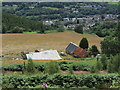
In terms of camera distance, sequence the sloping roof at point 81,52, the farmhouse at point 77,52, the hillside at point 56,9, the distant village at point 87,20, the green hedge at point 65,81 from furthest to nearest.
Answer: the hillside at point 56,9, the distant village at point 87,20, the farmhouse at point 77,52, the sloping roof at point 81,52, the green hedge at point 65,81

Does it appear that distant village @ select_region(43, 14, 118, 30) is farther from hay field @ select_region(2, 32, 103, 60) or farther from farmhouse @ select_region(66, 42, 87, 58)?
farmhouse @ select_region(66, 42, 87, 58)

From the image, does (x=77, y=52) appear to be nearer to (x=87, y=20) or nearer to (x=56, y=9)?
(x=87, y=20)

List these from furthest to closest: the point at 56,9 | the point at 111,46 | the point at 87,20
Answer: the point at 56,9 → the point at 87,20 → the point at 111,46

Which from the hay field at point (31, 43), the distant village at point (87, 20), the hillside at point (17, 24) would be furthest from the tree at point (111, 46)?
the distant village at point (87, 20)

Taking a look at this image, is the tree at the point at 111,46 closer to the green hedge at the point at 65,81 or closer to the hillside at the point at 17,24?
the green hedge at the point at 65,81

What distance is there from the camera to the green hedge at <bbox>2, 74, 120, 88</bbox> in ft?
29.9

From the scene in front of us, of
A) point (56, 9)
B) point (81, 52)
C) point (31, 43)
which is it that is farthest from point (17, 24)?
point (56, 9)

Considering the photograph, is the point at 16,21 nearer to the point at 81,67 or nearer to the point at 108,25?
the point at 108,25

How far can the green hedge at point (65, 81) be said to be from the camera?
29.9ft

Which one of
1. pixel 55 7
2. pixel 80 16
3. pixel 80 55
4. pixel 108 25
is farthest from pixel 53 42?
pixel 55 7

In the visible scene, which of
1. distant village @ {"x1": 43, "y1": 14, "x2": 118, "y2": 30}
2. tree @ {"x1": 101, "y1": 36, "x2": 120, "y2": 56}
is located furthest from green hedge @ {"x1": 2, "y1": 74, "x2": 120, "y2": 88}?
distant village @ {"x1": 43, "y1": 14, "x2": 118, "y2": 30}

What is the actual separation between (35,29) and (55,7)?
5037 centimetres

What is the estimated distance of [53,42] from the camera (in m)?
39.0

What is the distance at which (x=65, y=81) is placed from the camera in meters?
9.61
